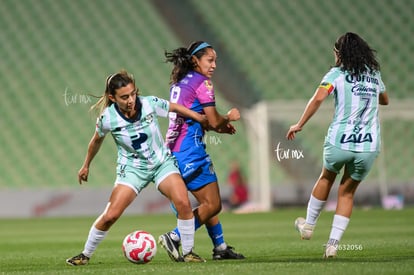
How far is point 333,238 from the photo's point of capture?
6.65m

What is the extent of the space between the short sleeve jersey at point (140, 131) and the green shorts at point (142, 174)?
0.11 ft

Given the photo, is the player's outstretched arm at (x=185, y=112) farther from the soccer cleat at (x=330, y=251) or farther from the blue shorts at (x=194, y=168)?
the soccer cleat at (x=330, y=251)

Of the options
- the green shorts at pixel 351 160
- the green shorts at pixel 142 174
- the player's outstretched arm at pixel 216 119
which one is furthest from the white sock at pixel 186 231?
the green shorts at pixel 351 160

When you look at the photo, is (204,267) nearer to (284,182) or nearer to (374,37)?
(284,182)

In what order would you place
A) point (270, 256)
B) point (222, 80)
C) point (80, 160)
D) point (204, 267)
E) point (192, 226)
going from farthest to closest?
point (222, 80) → point (80, 160) → point (270, 256) → point (192, 226) → point (204, 267)

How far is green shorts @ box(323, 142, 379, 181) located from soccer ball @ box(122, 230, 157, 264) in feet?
4.72

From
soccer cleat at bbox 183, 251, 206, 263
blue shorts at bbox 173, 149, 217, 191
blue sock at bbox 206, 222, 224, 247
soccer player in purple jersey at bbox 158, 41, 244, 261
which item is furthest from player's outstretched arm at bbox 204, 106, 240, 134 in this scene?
soccer cleat at bbox 183, 251, 206, 263

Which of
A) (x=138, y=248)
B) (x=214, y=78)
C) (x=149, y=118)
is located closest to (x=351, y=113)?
(x=149, y=118)

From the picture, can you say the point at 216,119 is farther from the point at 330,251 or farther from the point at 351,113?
the point at 330,251

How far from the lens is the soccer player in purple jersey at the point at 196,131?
6777 mm

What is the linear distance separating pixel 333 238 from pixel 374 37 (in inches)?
542

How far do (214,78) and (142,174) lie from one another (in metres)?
12.7

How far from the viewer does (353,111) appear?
660 cm

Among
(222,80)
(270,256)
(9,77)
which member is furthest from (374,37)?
(270,256)
